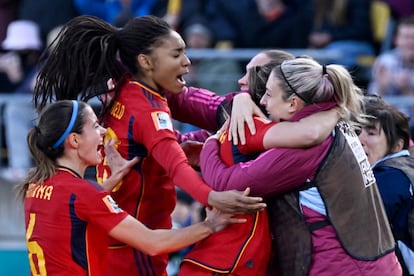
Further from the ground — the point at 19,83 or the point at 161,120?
the point at 161,120

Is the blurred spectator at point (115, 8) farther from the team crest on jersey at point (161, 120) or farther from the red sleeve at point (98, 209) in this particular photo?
the red sleeve at point (98, 209)

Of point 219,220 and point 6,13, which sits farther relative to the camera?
point 6,13

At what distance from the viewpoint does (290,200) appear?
472 cm

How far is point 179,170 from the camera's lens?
4.82 m

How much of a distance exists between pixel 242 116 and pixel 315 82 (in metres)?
0.34

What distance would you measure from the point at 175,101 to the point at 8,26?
539cm

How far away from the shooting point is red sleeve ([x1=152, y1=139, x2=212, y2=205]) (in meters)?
4.76

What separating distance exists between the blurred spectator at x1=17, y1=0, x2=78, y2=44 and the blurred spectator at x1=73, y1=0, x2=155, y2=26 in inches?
4.1

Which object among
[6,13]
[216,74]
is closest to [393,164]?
[216,74]

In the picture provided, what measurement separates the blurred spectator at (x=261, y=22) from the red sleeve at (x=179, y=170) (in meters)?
4.87

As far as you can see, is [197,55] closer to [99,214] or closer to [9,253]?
[9,253]

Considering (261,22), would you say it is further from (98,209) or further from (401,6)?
(98,209)

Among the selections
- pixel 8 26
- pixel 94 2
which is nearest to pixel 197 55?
pixel 94 2

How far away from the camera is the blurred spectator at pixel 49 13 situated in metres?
10.2
